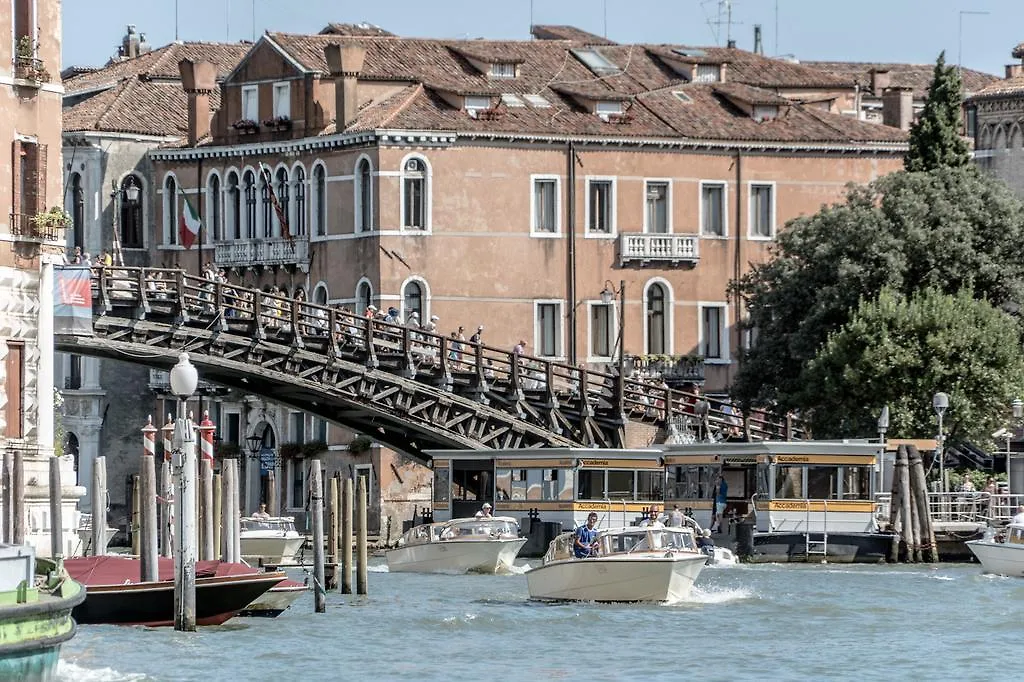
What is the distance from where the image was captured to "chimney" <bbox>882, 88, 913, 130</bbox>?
7425 cm

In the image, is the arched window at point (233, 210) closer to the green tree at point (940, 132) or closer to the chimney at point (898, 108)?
the chimney at point (898, 108)

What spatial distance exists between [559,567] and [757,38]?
1820 inches

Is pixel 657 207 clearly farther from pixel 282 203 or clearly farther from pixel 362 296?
pixel 282 203

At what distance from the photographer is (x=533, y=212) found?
67438 millimetres

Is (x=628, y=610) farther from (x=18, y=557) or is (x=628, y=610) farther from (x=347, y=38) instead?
(x=347, y=38)

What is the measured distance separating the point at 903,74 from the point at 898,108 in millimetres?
13595

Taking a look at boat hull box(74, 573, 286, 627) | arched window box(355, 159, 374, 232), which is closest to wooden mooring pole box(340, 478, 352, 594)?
boat hull box(74, 573, 286, 627)

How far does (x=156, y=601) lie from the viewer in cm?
3666

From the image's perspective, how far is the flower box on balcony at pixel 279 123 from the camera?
226 feet

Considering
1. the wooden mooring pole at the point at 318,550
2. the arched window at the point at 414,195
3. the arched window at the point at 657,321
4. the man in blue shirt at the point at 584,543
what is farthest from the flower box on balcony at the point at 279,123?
the wooden mooring pole at the point at 318,550

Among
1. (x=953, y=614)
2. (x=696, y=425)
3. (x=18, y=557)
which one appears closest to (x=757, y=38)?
(x=696, y=425)

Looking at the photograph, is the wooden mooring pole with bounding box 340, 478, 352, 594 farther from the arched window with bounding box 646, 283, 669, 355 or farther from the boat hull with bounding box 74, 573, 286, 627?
the arched window with bounding box 646, 283, 669, 355

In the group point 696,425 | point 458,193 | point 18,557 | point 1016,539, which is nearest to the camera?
point 18,557

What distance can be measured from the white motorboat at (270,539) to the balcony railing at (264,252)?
13.0 meters
